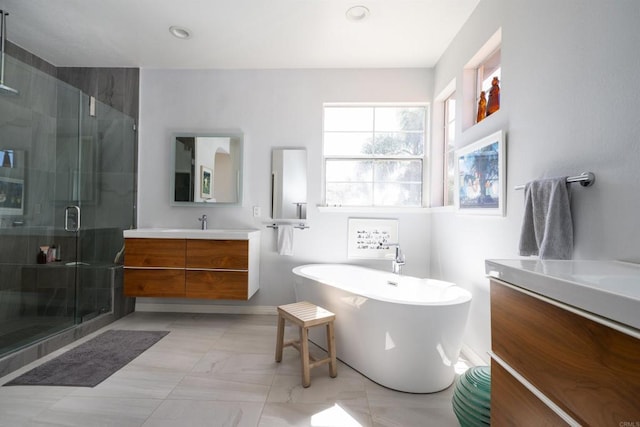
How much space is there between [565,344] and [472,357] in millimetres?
1723

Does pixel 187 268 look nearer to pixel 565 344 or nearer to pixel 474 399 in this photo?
pixel 474 399

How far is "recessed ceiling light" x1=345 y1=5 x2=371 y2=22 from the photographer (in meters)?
2.20

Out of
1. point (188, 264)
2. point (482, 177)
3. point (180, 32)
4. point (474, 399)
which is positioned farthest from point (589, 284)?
point (180, 32)

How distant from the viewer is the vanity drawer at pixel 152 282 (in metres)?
2.72

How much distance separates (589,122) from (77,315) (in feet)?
12.0

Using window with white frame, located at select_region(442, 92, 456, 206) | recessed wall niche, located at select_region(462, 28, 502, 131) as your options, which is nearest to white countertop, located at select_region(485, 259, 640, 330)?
recessed wall niche, located at select_region(462, 28, 502, 131)

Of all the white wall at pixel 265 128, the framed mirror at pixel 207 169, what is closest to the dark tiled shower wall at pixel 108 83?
the white wall at pixel 265 128

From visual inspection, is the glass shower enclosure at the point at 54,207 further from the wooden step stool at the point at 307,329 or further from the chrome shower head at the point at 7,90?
the wooden step stool at the point at 307,329

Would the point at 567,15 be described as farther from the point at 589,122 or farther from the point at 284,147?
the point at 284,147

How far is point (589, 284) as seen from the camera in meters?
0.65

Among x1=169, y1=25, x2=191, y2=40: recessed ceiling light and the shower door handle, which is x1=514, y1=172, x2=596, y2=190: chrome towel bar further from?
the shower door handle

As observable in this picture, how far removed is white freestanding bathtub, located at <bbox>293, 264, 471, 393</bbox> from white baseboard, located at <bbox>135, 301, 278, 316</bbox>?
1.17 meters

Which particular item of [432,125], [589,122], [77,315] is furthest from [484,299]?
→ [77,315]

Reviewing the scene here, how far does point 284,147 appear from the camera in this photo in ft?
10.3
